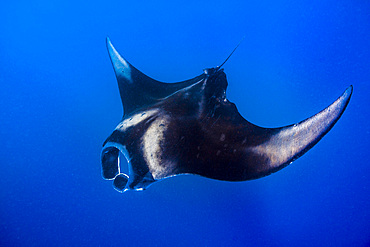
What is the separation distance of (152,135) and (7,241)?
2695mm

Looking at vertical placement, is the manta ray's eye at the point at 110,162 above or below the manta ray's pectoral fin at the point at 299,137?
below

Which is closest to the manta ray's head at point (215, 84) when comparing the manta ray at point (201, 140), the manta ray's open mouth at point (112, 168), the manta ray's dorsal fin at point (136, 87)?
the manta ray at point (201, 140)

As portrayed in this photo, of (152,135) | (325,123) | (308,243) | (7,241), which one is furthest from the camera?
(308,243)

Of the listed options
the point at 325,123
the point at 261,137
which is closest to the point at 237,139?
the point at 261,137

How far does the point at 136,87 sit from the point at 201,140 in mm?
941

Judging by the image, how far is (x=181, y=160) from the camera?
1.94 meters

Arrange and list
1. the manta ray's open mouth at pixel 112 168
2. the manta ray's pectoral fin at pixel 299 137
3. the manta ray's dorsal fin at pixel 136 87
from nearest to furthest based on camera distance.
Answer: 1. the manta ray's pectoral fin at pixel 299 137
2. the manta ray's open mouth at pixel 112 168
3. the manta ray's dorsal fin at pixel 136 87

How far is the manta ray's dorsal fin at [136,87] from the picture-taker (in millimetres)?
2348

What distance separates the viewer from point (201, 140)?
2.05m

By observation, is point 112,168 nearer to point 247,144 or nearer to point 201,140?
point 201,140

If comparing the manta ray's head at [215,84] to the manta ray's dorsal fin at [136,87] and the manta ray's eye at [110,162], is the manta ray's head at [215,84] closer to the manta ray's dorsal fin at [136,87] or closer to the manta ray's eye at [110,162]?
the manta ray's dorsal fin at [136,87]

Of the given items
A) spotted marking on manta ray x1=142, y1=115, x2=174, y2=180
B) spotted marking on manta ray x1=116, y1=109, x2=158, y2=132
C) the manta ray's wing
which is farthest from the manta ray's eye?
the manta ray's wing

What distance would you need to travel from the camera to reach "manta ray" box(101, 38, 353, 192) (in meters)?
1.77

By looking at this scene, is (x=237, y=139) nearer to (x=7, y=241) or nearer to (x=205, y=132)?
(x=205, y=132)
